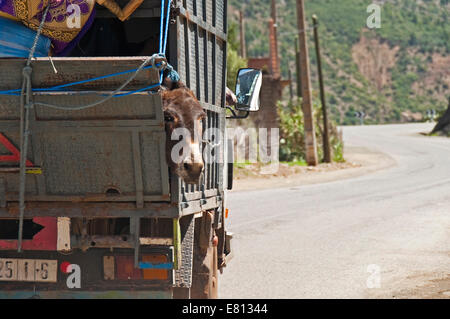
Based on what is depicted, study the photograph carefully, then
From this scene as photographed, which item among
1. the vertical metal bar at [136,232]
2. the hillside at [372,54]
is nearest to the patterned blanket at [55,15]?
the vertical metal bar at [136,232]

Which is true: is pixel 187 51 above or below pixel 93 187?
above

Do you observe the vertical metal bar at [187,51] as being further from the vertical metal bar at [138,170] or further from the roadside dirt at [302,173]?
A: the roadside dirt at [302,173]

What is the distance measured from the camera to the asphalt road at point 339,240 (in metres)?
8.12

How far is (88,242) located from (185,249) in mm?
702

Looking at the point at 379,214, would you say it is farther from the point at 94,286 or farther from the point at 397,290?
the point at 94,286

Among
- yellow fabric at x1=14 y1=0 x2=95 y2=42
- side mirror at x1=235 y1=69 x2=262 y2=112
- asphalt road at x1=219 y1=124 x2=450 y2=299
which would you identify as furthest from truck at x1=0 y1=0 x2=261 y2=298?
asphalt road at x1=219 y1=124 x2=450 y2=299

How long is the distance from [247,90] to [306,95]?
2038cm

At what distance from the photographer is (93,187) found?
5.27 meters

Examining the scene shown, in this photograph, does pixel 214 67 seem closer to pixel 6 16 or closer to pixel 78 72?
pixel 78 72

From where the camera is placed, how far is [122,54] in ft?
20.4

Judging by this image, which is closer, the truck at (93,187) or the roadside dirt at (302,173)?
the truck at (93,187)

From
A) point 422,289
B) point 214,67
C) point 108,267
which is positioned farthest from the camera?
point 422,289

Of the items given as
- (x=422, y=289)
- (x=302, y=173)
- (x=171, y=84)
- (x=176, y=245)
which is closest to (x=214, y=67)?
(x=171, y=84)

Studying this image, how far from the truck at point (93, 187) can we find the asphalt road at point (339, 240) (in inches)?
91.9
